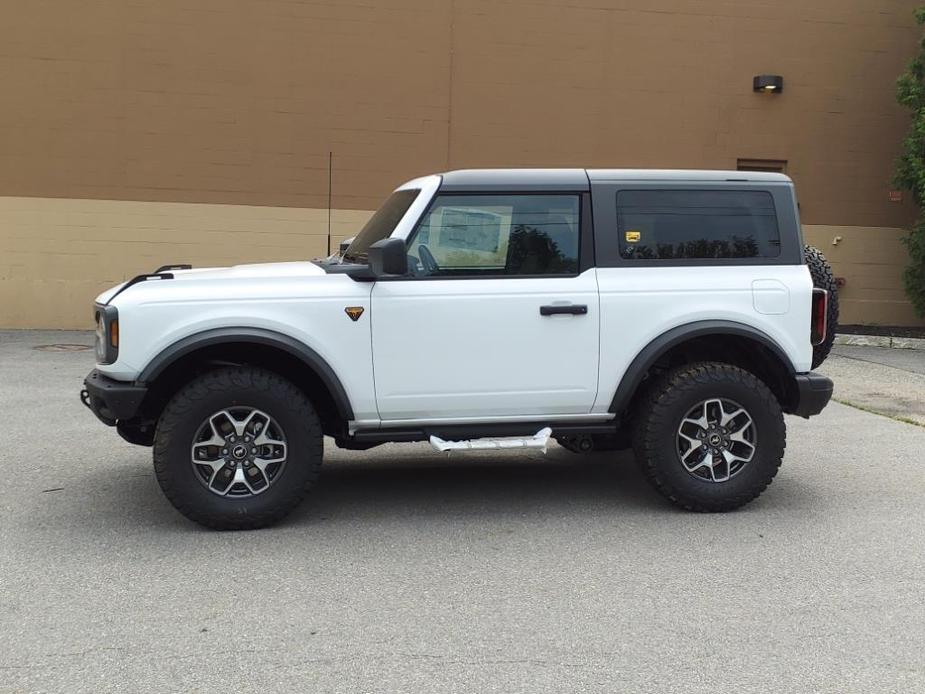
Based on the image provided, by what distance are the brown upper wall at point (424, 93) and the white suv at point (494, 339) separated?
8.65m

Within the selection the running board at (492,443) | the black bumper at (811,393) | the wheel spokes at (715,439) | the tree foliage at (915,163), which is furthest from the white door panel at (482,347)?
the tree foliage at (915,163)

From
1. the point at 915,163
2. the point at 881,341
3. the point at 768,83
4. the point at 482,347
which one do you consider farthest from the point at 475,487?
the point at 768,83

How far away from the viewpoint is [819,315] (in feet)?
17.6

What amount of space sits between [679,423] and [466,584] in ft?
5.61

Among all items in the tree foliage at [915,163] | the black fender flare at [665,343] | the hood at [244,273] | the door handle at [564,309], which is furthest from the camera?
the tree foliage at [915,163]

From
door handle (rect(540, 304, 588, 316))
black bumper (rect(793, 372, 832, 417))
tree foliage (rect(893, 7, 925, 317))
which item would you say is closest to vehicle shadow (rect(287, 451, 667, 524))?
black bumper (rect(793, 372, 832, 417))

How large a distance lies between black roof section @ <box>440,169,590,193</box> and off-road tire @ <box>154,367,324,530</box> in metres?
1.45

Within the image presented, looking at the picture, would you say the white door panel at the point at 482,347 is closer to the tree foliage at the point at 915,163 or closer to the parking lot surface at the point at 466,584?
the parking lot surface at the point at 466,584

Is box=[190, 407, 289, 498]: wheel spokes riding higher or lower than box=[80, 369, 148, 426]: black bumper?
lower

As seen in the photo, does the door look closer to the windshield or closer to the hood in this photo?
the windshield

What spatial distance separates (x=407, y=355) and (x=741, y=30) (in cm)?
1154

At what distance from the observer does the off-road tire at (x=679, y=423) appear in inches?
202

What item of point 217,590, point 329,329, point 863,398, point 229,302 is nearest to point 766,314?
point 329,329

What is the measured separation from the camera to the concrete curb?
1327cm
